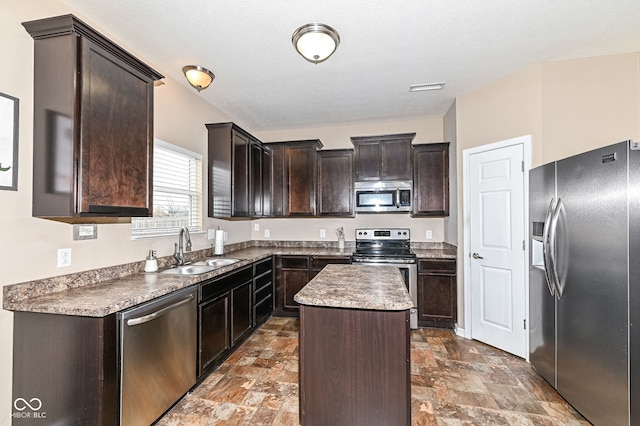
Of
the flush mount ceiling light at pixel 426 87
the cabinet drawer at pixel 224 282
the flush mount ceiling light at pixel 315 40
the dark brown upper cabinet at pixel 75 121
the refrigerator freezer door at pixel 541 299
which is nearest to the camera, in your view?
the dark brown upper cabinet at pixel 75 121

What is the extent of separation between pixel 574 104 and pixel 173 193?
155 inches

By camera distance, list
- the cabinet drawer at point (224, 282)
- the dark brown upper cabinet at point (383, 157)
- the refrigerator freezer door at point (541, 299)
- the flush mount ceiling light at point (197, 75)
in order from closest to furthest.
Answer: the refrigerator freezer door at point (541, 299) < the cabinet drawer at point (224, 282) < the flush mount ceiling light at point (197, 75) < the dark brown upper cabinet at point (383, 157)

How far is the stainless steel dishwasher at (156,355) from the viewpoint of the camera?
5.48 feet

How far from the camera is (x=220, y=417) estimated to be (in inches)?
79.8

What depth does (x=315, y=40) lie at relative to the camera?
2178mm

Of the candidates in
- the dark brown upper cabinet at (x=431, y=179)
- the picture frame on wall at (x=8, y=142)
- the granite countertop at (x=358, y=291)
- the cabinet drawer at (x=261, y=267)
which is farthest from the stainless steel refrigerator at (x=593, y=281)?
the picture frame on wall at (x=8, y=142)

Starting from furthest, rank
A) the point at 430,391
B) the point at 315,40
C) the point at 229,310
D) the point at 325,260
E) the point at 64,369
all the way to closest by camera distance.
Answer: the point at 325,260 < the point at 229,310 < the point at 430,391 < the point at 315,40 < the point at 64,369

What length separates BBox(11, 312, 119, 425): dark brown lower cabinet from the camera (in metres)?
1.54

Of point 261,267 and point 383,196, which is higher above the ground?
point 383,196

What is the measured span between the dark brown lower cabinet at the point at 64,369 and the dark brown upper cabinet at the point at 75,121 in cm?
60

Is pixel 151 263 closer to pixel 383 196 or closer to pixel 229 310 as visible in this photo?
pixel 229 310

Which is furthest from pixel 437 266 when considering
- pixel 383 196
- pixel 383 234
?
pixel 383 196

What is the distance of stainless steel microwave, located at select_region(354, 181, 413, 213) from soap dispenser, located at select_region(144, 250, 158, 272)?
8.47 feet

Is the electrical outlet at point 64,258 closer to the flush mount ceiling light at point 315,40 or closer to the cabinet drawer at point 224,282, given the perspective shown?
the cabinet drawer at point 224,282
